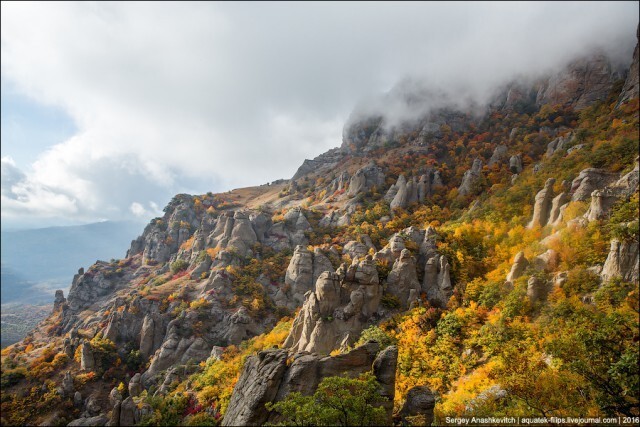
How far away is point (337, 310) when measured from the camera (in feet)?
128

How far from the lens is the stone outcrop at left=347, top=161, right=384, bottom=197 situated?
10581 cm

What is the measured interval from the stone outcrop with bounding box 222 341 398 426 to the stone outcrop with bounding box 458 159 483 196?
70170 millimetres

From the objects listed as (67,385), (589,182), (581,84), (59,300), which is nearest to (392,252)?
(589,182)

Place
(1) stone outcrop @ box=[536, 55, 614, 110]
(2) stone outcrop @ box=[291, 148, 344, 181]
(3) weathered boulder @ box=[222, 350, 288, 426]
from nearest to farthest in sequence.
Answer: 1. (3) weathered boulder @ box=[222, 350, 288, 426]
2. (1) stone outcrop @ box=[536, 55, 614, 110]
3. (2) stone outcrop @ box=[291, 148, 344, 181]

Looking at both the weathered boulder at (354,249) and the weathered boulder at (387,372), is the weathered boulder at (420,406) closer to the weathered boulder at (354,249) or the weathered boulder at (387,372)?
the weathered boulder at (387,372)

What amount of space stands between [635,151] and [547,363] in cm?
3350

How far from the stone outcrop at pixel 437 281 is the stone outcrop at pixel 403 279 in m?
1.39

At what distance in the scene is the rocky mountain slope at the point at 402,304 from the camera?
20594 mm

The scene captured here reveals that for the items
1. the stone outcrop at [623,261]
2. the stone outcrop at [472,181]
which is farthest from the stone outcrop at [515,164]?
the stone outcrop at [623,261]

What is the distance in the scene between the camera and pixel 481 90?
136500 millimetres

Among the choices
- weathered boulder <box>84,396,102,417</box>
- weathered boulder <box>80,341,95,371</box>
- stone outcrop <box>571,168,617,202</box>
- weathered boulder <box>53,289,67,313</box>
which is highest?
weathered boulder <box>53,289,67,313</box>

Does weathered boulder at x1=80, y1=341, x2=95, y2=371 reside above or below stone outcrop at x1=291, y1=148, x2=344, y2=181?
below

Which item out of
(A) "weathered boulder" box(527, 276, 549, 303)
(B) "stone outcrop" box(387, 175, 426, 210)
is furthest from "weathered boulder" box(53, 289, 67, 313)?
(A) "weathered boulder" box(527, 276, 549, 303)

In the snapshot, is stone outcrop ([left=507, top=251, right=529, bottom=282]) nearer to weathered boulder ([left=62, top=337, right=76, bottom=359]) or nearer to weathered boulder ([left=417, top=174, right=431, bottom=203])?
weathered boulder ([left=417, top=174, right=431, bottom=203])
